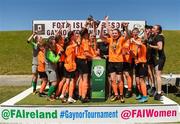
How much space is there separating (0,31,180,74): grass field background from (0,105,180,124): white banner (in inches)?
708

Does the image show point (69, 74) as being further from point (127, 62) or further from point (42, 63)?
point (127, 62)

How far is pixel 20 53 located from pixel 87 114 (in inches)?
1085

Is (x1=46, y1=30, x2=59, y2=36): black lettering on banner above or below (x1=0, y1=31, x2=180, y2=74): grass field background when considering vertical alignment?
above

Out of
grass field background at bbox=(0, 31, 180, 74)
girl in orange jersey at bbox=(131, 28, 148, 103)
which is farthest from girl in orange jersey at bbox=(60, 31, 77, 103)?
grass field background at bbox=(0, 31, 180, 74)

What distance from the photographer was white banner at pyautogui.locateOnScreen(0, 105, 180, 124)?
445 inches

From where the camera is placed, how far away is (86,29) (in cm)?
1200

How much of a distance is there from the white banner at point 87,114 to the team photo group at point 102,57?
650mm

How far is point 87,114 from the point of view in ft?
37.1

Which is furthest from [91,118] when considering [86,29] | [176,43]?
[176,43]

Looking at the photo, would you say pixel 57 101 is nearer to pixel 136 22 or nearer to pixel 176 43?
pixel 136 22

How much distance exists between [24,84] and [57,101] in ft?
33.1

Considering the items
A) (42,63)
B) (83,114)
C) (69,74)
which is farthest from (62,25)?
(83,114)

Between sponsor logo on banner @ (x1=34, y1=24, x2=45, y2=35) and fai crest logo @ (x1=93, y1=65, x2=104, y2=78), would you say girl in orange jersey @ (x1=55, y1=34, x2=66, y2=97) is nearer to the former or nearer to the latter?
fai crest logo @ (x1=93, y1=65, x2=104, y2=78)

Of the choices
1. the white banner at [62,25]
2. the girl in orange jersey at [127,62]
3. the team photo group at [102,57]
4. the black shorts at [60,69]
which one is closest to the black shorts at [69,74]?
the team photo group at [102,57]
